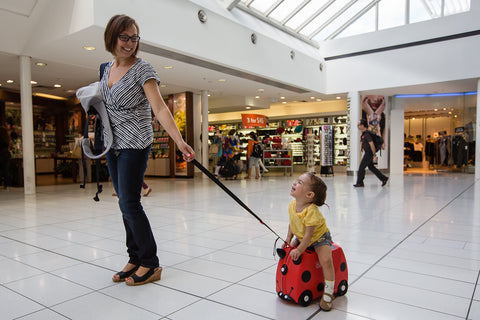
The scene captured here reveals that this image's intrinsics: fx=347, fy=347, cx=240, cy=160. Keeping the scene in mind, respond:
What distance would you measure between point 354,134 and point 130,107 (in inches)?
494

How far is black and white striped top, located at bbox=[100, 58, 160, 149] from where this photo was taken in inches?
81.2

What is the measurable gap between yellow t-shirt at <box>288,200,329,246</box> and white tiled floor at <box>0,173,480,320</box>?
38cm

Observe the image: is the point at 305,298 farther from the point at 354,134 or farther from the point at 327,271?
the point at 354,134

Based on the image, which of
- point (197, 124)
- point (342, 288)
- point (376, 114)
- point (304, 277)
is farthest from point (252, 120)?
point (304, 277)

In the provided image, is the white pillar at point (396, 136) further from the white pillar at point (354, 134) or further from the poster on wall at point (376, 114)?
the white pillar at point (354, 134)

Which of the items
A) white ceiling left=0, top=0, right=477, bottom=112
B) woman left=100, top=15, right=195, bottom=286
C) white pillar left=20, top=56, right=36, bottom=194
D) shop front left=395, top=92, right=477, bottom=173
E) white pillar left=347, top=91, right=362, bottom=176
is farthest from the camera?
shop front left=395, top=92, right=477, bottom=173

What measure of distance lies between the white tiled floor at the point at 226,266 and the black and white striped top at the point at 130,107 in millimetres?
904

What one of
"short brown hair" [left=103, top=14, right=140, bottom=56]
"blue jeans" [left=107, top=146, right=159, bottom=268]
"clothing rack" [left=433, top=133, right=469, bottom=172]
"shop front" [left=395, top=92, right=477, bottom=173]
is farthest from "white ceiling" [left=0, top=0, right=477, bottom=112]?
"blue jeans" [left=107, top=146, right=159, bottom=268]

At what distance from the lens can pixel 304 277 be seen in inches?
71.4

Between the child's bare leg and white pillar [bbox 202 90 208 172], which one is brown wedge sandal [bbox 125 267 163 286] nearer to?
the child's bare leg

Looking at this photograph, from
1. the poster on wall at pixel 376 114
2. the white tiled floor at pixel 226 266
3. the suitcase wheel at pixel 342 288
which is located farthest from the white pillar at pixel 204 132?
the suitcase wheel at pixel 342 288

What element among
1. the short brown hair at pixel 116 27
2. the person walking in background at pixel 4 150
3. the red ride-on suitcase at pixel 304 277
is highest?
the short brown hair at pixel 116 27

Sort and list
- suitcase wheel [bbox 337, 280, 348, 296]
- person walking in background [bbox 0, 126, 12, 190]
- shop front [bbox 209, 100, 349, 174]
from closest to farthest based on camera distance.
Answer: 1. suitcase wheel [bbox 337, 280, 348, 296]
2. person walking in background [bbox 0, 126, 12, 190]
3. shop front [bbox 209, 100, 349, 174]

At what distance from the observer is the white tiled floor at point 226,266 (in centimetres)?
180
